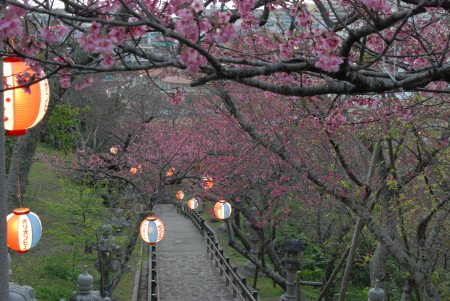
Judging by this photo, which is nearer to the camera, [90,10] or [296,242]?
[90,10]

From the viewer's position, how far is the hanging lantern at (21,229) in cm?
660

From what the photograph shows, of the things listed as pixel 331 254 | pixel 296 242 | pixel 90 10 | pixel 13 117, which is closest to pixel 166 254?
pixel 331 254

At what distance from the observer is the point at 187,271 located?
54.7ft

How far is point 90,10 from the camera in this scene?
344cm

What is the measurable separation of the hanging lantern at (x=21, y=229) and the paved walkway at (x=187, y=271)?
7.49m

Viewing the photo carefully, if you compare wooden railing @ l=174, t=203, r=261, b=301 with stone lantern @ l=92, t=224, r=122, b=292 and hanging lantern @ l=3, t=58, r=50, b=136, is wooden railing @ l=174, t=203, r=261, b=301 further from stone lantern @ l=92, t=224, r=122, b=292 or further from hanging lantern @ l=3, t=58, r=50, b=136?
hanging lantern @ l=3, t=58, r=50, b=136

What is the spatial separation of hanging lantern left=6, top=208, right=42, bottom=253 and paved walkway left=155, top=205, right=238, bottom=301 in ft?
24.6

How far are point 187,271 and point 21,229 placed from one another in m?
10.7

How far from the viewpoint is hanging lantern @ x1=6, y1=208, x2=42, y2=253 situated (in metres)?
6.60

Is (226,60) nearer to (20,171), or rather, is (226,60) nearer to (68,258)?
(20,171)

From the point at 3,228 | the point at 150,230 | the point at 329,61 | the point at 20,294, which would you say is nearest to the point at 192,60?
the point at 329,61

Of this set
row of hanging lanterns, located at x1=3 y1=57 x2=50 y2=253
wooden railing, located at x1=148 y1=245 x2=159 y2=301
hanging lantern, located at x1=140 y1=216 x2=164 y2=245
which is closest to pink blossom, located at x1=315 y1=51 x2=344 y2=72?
row of hanging lanterns, located at x1=3 y1=57 x2=50 y2=253

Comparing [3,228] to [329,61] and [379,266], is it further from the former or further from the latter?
[379,266]

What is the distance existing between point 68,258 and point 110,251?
1.19 metres
